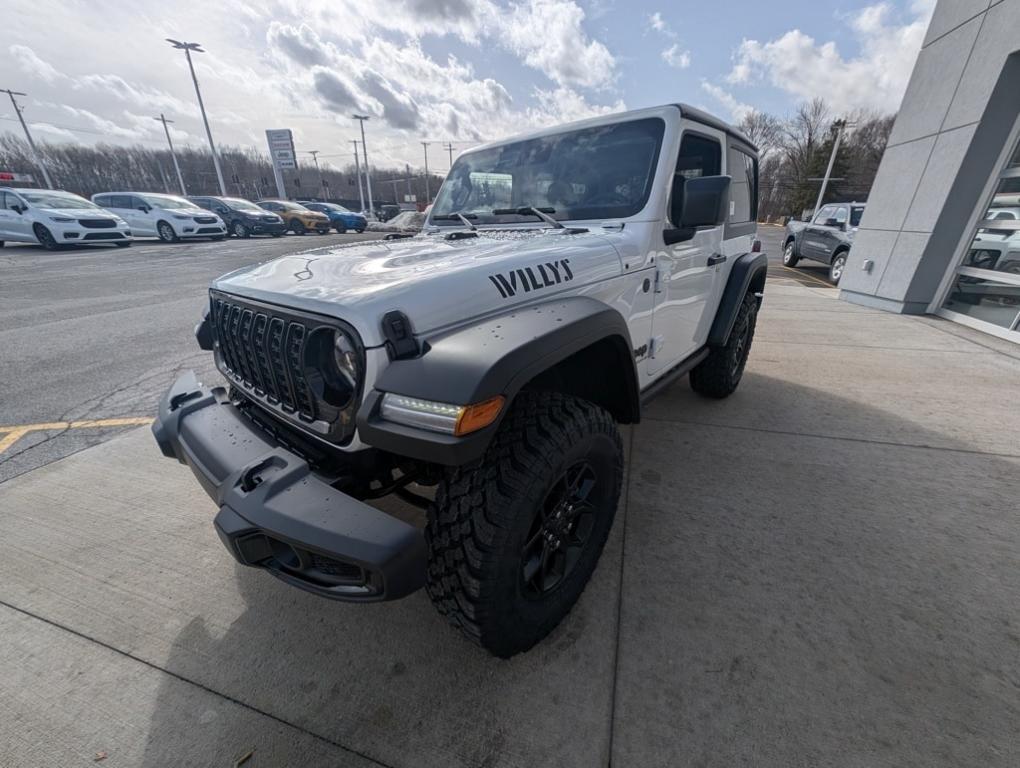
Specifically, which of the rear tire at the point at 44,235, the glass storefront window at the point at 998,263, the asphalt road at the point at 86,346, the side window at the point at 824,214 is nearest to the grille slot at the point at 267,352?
the asphalt road at the point at 86,346

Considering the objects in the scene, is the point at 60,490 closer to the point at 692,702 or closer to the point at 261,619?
the point at 261,619

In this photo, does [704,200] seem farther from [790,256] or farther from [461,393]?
[790,256]

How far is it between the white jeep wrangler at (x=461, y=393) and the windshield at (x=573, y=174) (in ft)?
0.04

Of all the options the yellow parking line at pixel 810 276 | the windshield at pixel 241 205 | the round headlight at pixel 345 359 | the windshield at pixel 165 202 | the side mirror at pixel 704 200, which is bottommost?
the yellow parking line at pixel 810 276

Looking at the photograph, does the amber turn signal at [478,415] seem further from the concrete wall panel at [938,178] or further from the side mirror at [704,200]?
the concrete wall panel at [938,178]

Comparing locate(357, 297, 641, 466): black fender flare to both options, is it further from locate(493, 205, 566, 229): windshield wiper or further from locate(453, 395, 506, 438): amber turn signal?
locate(493, 205, 566, 229): windshield wiper

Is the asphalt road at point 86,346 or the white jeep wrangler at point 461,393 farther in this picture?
the asphalt road at point 86,346

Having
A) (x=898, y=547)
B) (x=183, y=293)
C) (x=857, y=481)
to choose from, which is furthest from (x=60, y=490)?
(x=183, y=293)

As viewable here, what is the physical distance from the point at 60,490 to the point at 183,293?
6.68 metres

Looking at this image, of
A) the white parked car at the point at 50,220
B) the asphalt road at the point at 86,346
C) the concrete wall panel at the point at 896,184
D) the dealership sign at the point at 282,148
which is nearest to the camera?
the asphalt road at the point at 86,346

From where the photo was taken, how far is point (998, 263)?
5742mm

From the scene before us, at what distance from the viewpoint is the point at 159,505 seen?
2418 millimetres

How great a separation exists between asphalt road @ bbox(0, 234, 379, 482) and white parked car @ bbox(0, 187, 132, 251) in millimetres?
2318

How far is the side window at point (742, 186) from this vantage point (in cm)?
309
